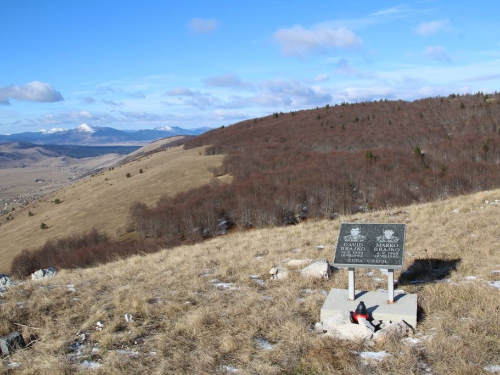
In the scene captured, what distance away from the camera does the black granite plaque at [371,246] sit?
8837mm

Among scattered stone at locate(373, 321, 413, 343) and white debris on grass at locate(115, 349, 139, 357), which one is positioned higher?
scattered stone at locate(373, 321, 413, 343)

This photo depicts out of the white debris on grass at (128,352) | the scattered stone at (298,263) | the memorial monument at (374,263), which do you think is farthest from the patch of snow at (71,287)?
the memorial monument at (374,263)

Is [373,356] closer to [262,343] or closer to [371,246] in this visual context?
[262,343]

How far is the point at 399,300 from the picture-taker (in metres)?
8.84

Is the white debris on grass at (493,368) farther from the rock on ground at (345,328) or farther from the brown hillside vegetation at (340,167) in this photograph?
the brown hillside vegetation at (340,167)

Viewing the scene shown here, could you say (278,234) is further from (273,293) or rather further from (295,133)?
(295,133)

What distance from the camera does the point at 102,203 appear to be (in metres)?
67.3

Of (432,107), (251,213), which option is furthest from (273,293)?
(432,107)

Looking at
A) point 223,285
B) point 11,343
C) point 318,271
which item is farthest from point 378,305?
point 11,343

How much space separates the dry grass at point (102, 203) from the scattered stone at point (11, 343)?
1728 inches

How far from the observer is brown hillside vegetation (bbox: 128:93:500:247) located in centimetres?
5519

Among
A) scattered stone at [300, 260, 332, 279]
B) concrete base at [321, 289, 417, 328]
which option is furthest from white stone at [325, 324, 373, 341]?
scattered stone at [300, 260, 332, 279]

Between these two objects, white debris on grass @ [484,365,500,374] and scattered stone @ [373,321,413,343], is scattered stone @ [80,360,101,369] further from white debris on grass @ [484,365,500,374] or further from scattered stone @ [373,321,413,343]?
white debris on grass @ [484,365,500,374]

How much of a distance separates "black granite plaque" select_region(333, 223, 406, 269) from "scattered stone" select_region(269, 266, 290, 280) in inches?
111
